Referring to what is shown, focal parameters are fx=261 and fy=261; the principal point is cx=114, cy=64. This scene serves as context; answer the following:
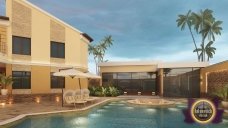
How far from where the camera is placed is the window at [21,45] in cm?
2370

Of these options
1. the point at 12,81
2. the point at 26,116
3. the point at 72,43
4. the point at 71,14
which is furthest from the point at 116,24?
the point at 26,116

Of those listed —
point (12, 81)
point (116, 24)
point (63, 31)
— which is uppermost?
point (116, 24)

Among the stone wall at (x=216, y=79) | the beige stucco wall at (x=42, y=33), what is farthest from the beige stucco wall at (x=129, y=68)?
the stone wall at (x=216, y=79)

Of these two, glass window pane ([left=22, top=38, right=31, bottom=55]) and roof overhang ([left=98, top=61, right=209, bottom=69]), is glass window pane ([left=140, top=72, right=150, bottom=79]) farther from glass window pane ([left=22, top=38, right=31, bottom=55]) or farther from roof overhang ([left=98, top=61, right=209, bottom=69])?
glass window pane ([left=22, top=38, right=31, bottom=55])

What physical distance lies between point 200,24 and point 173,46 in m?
15.5

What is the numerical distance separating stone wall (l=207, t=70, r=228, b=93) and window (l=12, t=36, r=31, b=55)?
56.0 feet

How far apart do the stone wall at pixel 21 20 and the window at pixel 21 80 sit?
11.6 ft

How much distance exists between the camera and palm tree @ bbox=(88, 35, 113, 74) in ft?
226

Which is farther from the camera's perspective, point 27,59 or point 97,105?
point 27,59

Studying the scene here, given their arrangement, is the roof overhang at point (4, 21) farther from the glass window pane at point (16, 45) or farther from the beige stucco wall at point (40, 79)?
the beige stucco wall at point (40, 79)

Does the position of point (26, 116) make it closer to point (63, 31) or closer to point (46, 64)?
point (46, 64)

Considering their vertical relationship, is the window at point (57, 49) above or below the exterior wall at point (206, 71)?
above

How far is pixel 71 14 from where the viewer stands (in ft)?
120

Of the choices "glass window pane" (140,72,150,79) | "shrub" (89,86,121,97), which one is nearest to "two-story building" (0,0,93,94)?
"shrub" (89,86,121,97)
